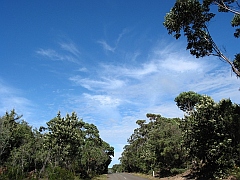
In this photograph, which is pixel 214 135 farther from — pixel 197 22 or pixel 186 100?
pixel 186 100

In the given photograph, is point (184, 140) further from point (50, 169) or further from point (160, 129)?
point (50, 169)

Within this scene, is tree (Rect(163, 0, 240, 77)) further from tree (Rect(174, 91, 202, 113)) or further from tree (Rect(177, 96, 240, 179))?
tree (Rect(174, 91, 202, 113))

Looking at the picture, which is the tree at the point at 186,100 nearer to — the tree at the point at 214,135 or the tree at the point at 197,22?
the tree at the point at 214,135

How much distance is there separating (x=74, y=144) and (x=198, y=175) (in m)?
13.7

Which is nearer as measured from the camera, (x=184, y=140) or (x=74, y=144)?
(x=184, y=140)

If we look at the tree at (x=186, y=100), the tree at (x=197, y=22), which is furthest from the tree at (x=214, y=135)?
the tree at (x=186, y=100)

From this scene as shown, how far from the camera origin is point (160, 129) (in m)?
37.9

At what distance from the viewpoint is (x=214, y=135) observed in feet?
76.3

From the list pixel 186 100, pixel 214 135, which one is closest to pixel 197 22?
pixel 214 135

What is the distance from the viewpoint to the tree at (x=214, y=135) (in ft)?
72.8

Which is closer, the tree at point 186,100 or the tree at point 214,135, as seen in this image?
the tree at point 214,135

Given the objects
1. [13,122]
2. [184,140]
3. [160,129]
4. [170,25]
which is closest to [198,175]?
[184,140]

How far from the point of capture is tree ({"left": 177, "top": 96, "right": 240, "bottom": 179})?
22.2 metres

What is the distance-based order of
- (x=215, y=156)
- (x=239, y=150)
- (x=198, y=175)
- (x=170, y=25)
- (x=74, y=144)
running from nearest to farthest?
(x=170, y=25)
(x=239, y=150)
(x=215, y=156)
(x=198, y=175)
(x=74, y=144)
